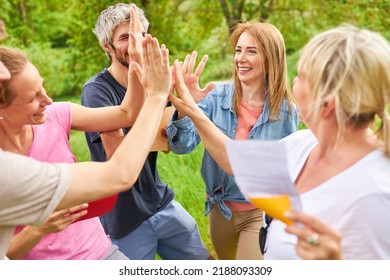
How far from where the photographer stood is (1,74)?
1908 mm

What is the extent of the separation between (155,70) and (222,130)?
1.06m

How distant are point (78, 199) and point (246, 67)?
1.63 metres

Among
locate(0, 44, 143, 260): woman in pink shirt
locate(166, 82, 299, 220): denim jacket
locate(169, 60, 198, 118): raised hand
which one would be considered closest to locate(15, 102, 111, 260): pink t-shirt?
locate(0, 44, 143, 260): woman in pink shirt

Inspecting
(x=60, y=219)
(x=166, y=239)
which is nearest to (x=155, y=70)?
(x=60, y=219)

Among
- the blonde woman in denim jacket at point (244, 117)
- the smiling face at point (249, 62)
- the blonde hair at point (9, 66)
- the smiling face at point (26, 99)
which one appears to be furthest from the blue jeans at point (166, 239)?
the blonde hair at point (9, 66)

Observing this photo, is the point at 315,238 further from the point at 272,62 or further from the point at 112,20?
the point at 112,20

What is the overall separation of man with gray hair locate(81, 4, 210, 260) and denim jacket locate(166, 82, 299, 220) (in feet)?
0.63

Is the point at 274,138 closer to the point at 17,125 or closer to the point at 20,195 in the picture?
the point at 17,125

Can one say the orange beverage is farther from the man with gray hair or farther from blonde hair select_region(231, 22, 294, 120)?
blonde hair select_region(231, 22, 294, 120)

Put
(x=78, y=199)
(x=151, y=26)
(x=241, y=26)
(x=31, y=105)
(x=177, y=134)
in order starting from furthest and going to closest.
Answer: (x=151, y=26)
(x=241, y=26)
(x=177, y=134)
(x=31, y=105)
(x=78, y=199)

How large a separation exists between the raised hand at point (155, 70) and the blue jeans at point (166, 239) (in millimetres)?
1207

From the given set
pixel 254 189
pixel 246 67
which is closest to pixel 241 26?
pixel 246 67

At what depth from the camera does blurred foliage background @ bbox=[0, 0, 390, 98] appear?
5891mm

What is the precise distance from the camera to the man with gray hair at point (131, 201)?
9.80 feet
